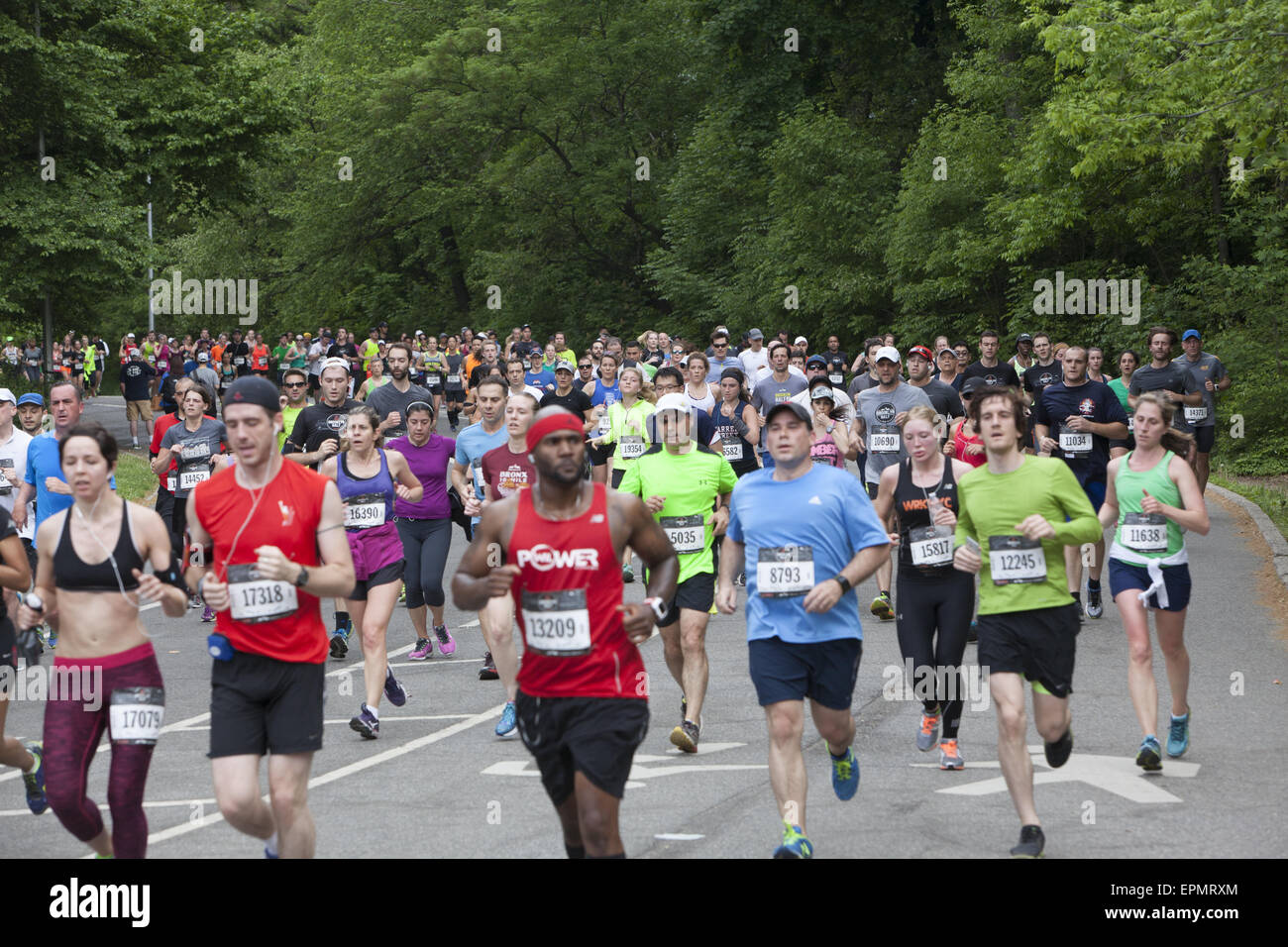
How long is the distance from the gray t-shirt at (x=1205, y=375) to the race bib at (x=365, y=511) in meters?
9.05

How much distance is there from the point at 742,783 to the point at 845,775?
107 cm

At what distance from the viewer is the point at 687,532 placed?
9.73 meters

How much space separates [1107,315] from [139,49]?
64.8ft

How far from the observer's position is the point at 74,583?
21.9ft

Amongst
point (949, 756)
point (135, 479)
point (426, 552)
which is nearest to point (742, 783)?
point (949, 756)

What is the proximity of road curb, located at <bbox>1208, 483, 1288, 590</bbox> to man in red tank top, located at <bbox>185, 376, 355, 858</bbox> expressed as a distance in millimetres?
11059

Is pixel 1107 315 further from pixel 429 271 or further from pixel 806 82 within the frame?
pixel 429 271

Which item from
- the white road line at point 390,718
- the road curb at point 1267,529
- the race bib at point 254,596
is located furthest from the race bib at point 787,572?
the road curb at point 1267,529

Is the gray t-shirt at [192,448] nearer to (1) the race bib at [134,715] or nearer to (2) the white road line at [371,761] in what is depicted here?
(2) the white road line at [371,761]

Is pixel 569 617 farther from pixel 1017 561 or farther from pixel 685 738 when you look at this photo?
pixel 685 738

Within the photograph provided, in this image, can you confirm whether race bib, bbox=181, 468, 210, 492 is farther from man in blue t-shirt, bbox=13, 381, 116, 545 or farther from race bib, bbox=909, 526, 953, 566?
race bib, bbox=909, 526, 953, 566

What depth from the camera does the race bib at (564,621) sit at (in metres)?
5.90

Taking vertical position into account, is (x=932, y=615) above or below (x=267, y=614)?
below

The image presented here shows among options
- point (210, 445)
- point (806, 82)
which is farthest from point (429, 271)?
point (210, 445)
